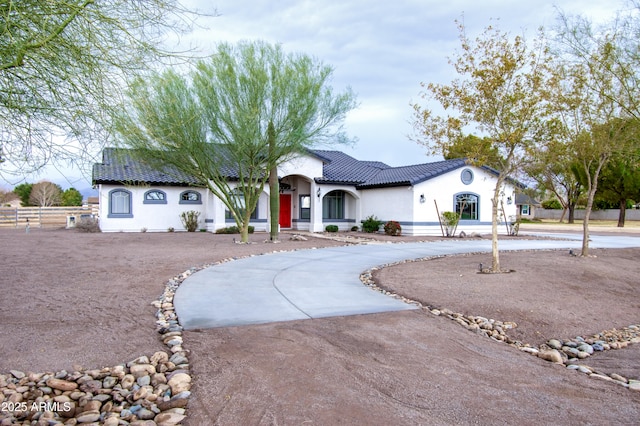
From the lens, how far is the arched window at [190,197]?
2566cm

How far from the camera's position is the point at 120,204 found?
80.1 feet

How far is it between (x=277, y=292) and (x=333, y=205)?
19.3m

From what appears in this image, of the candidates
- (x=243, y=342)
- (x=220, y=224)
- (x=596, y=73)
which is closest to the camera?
(x=243, y=342)

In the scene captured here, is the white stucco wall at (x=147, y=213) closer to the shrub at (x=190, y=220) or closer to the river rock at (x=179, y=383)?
the shrub at (x=190, y=220)

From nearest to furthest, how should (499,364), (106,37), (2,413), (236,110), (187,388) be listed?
(2,413)
(187,388)
(106,37)
(499,364)
(236,110)

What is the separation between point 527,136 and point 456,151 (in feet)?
5.39

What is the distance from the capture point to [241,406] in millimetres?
3762

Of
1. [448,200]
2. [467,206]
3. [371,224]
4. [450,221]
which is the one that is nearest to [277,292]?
[450,221]

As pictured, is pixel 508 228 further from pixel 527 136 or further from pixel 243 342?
pixel 243 342

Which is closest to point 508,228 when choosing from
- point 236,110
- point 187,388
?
point 236,110

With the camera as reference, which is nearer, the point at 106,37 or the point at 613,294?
the point at 106,37

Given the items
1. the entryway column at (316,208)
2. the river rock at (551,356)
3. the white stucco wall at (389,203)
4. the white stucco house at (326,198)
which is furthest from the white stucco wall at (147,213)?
the river rock at (551,356)

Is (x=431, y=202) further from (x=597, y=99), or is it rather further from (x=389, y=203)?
(x=597, y=99)

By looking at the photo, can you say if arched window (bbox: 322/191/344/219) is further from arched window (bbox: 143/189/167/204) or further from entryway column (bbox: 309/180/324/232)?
arched window (bbox: 143/189/167/204)
